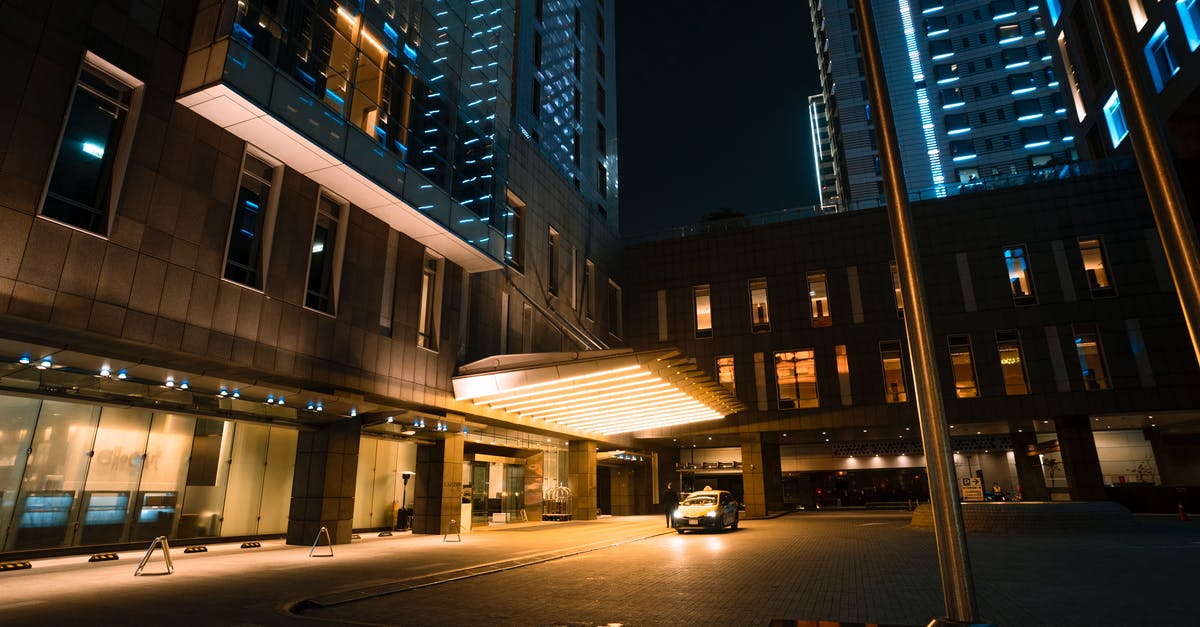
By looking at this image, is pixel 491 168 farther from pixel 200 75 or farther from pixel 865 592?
pixel 865 592

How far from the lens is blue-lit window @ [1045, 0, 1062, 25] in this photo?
42287 mm

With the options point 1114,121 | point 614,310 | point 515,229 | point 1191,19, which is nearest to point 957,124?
point 1114,121

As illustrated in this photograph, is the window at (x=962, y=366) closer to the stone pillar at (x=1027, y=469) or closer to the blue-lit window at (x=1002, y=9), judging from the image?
the stone pillar at (x=1027, y=469)

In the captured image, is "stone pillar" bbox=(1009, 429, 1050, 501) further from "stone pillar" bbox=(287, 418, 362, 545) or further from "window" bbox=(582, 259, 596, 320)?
"stone pillar" bbox=(287, 418, 362, 545)

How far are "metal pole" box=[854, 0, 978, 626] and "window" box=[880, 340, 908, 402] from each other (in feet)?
108

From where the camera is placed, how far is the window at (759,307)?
38969 mm

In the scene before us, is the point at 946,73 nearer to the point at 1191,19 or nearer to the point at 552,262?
Result: the point at 1191,19

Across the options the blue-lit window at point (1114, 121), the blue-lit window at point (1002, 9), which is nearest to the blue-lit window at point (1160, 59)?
the blue-lit window at point (1114, 121)

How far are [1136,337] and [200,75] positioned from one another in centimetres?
4244

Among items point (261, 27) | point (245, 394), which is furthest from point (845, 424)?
point (261, 27)

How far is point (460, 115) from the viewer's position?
2375 centimetres

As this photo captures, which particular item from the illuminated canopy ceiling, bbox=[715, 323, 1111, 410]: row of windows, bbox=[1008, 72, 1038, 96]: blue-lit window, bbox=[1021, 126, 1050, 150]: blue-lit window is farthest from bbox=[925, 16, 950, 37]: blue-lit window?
the illuminated canopy ceiling

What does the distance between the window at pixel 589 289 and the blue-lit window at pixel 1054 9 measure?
36.9 meters

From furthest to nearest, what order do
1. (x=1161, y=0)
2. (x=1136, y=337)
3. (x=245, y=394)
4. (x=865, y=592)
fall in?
(x=1136, y=337), (x=1161, y=0), (x=245, y=394), (x=865, y=592)
